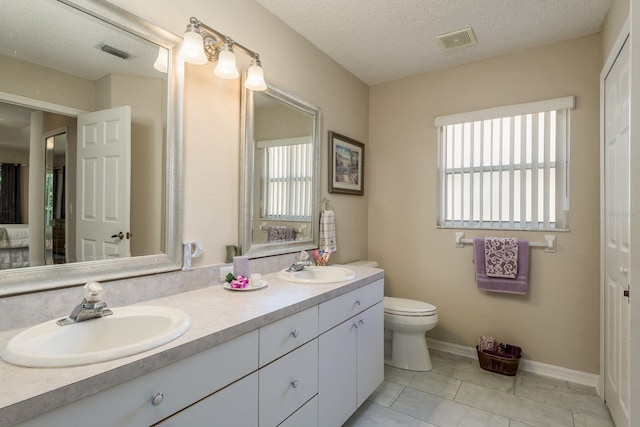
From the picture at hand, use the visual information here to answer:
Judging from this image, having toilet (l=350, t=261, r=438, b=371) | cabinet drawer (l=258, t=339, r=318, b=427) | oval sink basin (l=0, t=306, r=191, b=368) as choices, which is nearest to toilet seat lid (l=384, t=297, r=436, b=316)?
toilet (l=350, t=261, r=438, b=371)

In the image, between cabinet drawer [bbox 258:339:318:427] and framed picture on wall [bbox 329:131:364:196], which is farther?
framed picture on wall [bbox 329:131:364:196]

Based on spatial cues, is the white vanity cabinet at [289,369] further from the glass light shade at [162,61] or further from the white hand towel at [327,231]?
the glass light shade at [162,61]

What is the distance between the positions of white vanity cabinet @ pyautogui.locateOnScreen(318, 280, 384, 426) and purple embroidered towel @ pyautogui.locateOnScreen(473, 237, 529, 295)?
3.33 feet

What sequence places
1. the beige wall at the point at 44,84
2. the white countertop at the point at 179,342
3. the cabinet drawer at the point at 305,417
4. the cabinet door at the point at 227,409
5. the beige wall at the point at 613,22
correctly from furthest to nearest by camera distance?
the beige wall at the point at 613,22, the cabinet drawer at the point at 305,417, the beige wall at the point at 44,84, the cabinet door at the point at 227,409, the white countertop at the point at 179,342

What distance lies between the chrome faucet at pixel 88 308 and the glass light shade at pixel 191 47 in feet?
3.42

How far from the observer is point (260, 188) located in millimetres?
2020

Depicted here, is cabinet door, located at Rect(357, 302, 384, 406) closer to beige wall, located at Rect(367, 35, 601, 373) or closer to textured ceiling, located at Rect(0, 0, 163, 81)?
beige wall, located at Rect(367, 35, 601, 373)

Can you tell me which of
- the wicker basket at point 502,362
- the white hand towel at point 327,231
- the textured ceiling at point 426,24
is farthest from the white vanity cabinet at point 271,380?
the textured ceiling at point 426,24

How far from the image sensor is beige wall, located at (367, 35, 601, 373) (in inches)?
93.5

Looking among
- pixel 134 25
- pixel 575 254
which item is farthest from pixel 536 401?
pixel 134 25

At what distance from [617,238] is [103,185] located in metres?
2.61

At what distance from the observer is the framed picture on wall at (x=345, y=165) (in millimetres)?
2730

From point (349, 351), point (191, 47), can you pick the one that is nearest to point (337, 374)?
point (349, 351)

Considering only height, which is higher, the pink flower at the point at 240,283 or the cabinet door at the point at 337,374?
the pink flower at the point at 240,283
